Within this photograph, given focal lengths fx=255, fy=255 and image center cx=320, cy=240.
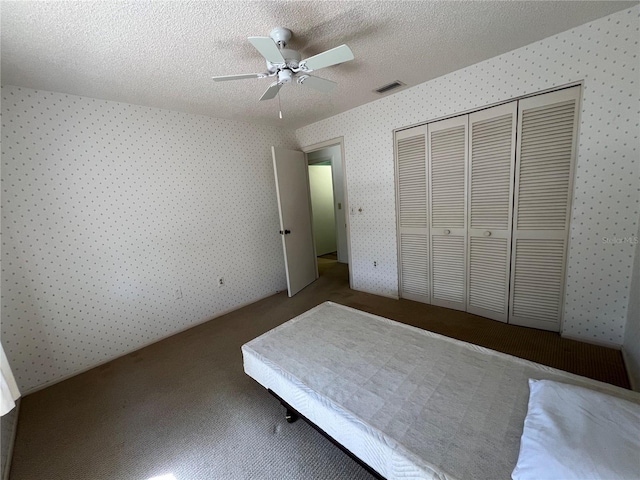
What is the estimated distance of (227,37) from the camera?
1.58m

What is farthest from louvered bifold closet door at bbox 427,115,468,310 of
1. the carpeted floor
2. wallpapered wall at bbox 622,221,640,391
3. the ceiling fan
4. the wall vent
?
the ceiling fan

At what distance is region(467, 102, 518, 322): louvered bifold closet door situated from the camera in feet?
7.40

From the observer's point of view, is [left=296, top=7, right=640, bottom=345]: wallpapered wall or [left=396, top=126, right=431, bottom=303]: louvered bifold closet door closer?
[left=296, top=7, right=640, bottom=345]: wallpapered wall

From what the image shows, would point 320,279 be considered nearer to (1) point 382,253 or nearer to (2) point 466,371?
(1) point 382,253

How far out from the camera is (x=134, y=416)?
67.6 inches

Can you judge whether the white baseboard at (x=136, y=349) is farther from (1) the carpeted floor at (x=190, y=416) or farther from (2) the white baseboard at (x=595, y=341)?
(2) the white baseboard at (x=595, y=341)

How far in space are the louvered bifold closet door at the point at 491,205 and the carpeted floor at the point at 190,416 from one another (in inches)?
12.8

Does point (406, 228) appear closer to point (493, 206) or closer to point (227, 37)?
point (493, 206)

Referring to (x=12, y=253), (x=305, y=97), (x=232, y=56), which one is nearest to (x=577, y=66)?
(x=305, y=97)

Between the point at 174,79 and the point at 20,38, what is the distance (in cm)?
81

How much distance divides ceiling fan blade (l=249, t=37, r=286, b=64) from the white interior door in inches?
70.8

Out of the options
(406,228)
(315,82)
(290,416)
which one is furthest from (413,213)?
(290,416)

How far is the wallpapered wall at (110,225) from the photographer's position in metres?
1.95

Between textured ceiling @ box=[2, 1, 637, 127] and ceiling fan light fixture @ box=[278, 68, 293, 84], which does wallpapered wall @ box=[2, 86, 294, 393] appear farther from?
ceiling fan light fixture @ box=[278, 68, 293, 84]
